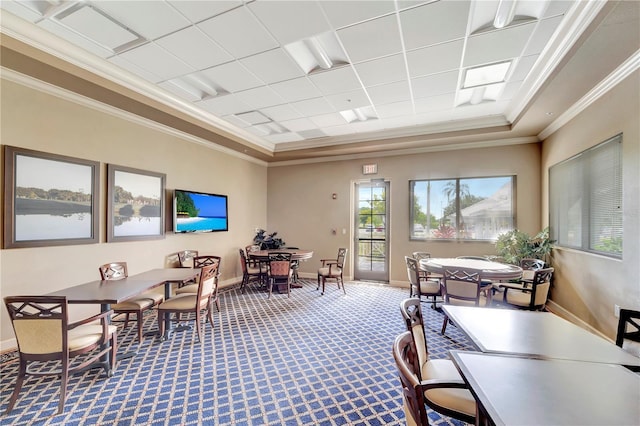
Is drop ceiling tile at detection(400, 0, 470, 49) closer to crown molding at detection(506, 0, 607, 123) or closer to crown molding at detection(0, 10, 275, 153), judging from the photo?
crown molding at detection(506, 0, 607, 123)

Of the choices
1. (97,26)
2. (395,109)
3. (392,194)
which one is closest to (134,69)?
(97,26)

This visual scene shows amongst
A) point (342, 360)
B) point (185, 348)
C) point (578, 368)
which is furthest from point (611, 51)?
point (185, 348)

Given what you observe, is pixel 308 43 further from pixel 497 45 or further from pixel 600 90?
pixel 600 90

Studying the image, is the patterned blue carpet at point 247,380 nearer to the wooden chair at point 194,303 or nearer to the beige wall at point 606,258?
the wooden chair at point 194,303

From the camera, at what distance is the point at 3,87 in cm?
297

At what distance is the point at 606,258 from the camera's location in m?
3.23

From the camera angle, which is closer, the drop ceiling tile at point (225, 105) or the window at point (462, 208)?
the drop ceiling tile at point (225, 105)

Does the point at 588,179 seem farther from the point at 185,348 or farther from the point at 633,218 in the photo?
the point at 185,348

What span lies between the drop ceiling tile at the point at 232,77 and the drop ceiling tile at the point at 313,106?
2.75ft

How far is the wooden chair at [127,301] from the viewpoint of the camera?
3.23m

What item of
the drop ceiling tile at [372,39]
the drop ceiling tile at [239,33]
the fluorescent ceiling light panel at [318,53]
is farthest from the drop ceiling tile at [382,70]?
the drop ceiling tile at [239,33]

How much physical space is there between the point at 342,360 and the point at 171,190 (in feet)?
13.6

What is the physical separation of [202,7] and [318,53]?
1.26 meters

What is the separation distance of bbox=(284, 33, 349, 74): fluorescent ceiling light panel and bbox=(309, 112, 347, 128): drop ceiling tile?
1438mm
